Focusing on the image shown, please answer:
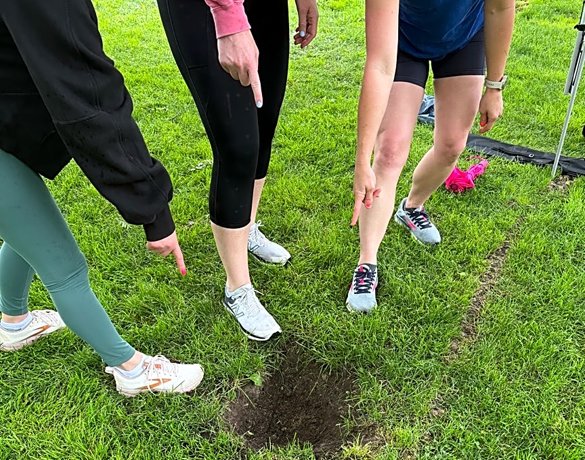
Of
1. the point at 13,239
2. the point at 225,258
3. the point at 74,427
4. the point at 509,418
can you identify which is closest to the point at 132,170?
the point at 13,239

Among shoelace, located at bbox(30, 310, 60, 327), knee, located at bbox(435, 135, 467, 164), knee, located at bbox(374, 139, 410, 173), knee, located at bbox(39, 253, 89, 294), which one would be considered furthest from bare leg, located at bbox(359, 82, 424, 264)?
shoelace, located at bbox(30, 310, 60, 327)

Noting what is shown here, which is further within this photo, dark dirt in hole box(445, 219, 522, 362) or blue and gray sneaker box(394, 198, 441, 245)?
blue and gray sneaker box(394, 198, 441, 245)

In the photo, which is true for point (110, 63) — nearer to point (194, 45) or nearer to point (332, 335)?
point (194, 45)

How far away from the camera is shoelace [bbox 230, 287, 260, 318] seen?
7.93ft

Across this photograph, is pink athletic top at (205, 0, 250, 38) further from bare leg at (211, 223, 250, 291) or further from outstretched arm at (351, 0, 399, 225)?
bare leg at (211, 223, 250, 291)

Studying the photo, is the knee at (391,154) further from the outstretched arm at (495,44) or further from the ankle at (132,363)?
the ankle at (132,363)

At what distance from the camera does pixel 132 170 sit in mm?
1441

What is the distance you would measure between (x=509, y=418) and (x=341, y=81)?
149 inches

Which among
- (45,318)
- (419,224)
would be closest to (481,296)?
(419,224)

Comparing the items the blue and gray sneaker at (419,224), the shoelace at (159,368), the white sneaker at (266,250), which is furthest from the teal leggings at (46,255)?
the blue and gray sneaker at (419,224)

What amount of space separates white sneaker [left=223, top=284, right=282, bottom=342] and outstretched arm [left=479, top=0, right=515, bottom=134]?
1394mm

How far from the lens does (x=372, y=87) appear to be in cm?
193

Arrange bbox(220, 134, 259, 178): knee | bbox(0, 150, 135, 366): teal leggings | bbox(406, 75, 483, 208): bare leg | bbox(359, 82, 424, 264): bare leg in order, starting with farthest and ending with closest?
1. bbox(406, 75, 483, 208): bare leg
2. bbox(359, 82, 424, 264): bare leg
3. bbox(220, 134, 259, 178): knee
4. bbox(0, 150, 135, 366): teal leggings

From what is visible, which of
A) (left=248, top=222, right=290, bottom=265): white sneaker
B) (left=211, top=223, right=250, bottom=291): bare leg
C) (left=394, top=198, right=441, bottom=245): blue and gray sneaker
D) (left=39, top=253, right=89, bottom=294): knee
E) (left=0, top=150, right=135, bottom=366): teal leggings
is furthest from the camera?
(left=394, top=198, right=441, bottom=245): blue and gray sneaker
